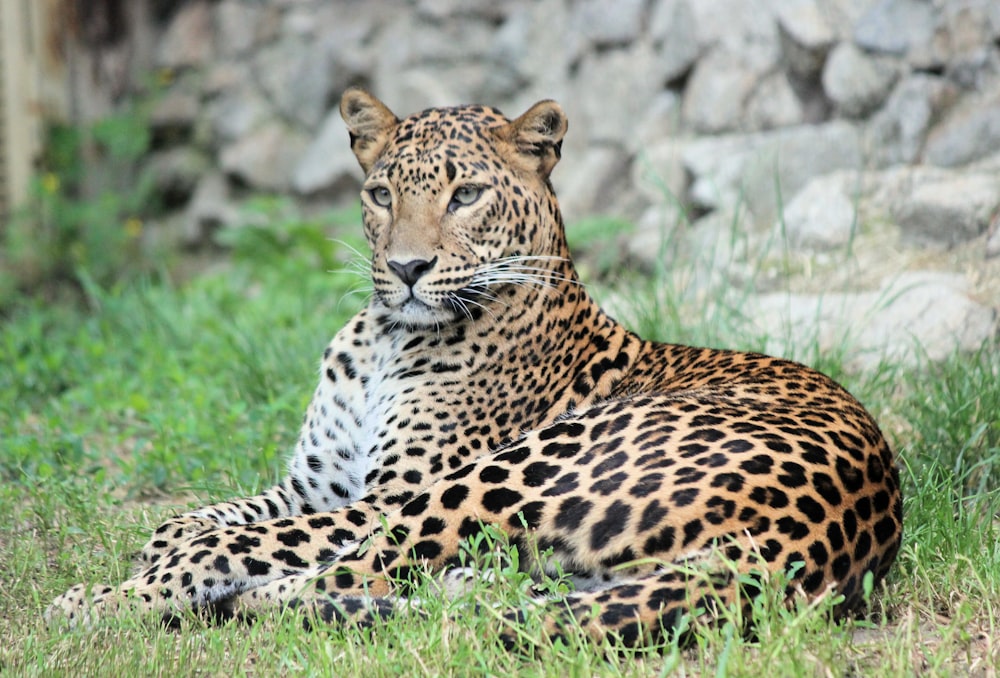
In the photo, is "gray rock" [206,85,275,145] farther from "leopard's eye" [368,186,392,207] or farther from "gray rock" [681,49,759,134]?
"leopard's eye" [368,186,392,207]

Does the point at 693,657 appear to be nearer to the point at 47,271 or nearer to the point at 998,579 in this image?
the point at 998,579

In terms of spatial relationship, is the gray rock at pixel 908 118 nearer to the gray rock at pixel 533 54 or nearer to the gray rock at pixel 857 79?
the gray rock at pixel 857 79

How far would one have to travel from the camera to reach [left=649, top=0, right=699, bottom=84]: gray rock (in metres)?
9.89

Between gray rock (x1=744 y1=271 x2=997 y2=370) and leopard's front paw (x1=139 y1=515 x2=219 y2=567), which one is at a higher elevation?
leopard's front paw (x1=139 y1=515 x2=219 y2=567)

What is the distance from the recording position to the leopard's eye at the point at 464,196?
4.88m

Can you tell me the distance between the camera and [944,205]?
777 centimetres

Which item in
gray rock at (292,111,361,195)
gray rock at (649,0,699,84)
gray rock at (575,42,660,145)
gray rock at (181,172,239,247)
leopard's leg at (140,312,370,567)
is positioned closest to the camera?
leopard's leg at (140,312,370,567)

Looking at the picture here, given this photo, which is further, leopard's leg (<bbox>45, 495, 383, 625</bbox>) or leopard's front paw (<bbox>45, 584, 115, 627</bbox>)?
leopard's leg (<bbox>45, 495, 383, 625</bbox>)

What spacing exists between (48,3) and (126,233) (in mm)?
2499

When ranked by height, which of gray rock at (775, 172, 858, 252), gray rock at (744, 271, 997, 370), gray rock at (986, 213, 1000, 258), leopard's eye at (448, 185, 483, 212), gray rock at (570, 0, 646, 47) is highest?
gray rock at (570, 0, 646, 47)

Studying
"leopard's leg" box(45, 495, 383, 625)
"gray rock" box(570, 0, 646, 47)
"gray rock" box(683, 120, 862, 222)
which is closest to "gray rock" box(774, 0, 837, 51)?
"gray rock" box(683, 120, 862, 222)

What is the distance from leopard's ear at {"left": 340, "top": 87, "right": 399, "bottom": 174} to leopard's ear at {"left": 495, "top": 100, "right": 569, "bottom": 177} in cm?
53

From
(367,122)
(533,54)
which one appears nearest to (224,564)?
Result: (367,122)

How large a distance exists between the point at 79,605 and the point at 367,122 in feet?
7.65
